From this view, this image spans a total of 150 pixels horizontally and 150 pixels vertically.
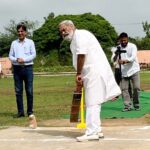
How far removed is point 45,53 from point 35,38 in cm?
540

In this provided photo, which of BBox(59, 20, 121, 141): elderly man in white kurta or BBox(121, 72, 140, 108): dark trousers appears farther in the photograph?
BBox(121, 72, 140, 108): dark trousers

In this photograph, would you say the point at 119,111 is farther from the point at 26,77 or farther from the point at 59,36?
the point at 59,36

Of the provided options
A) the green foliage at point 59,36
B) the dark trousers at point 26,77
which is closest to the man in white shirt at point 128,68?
the dark trousers at point 26,77

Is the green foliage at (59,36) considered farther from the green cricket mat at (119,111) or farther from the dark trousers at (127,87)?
the dark trousers at (127,87)

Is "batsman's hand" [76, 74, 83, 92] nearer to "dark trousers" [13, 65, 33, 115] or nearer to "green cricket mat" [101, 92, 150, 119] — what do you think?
"dark trousers" [13, 65, 33, 115]

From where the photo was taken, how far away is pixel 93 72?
8.49m

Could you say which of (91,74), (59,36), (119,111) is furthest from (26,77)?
(59,36)

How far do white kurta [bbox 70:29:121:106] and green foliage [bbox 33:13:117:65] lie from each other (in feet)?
238

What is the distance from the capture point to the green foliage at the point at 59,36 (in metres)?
84.9

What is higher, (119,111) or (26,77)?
(26,77)

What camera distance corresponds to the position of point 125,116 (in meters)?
12.4

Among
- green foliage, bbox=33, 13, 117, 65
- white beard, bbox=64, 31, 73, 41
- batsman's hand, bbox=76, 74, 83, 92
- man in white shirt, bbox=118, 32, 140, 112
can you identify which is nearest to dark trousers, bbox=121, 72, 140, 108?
man in white shirt, bbox=118, 32, 140, 112

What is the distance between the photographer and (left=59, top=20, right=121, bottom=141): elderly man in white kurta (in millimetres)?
8445

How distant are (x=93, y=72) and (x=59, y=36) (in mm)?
76278
